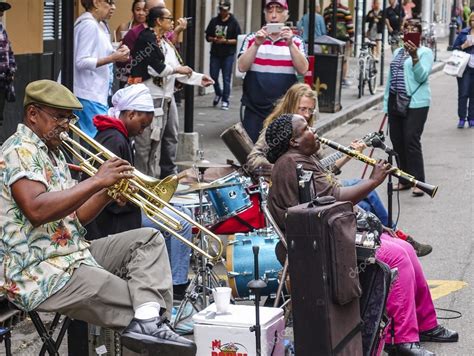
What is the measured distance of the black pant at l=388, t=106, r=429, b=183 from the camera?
1119 cm

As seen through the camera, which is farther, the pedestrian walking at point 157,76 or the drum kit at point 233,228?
the pedestrian walking at point 157,76

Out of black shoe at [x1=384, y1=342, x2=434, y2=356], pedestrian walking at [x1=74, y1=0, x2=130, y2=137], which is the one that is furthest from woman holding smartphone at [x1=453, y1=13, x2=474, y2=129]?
black shoe at [x1=384, y1=342, x2=434, y2=356]

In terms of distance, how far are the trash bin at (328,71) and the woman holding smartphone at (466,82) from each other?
1854 mm

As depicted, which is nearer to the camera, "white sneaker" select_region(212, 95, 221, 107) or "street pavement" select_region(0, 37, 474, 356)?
"street pavement" select_region(0, 37, 474, 356)

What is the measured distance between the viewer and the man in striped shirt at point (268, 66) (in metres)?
9.87

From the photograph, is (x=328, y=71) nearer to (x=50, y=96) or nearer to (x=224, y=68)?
(x=224, y=68)

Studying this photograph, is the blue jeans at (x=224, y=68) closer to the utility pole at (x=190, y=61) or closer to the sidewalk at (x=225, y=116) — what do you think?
the sidewalk at (x=225, y=116)

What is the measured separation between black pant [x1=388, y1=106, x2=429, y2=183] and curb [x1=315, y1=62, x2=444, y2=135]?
14.1 ft

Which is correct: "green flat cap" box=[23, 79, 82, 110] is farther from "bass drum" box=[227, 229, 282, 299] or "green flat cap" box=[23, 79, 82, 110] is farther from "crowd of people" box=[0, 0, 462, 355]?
"bass drum" box=[227, 229, 282, 299]

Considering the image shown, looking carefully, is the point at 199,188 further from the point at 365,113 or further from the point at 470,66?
the point at 365,113

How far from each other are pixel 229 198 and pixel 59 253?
2.40m

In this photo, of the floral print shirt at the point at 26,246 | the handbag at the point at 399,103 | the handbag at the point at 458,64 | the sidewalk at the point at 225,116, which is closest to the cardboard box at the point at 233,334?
the floral print shirt at the point at 26,246

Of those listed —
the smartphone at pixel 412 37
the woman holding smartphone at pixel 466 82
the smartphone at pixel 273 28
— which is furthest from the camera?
the woman holding smartphone at pixel 466 82

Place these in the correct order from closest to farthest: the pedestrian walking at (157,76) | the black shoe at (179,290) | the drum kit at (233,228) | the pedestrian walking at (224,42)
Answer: the drum kit at (233,228), the black shoe at (179,290), the pedestrian walking at (157,76), the pedestrian walking at (224,42)
